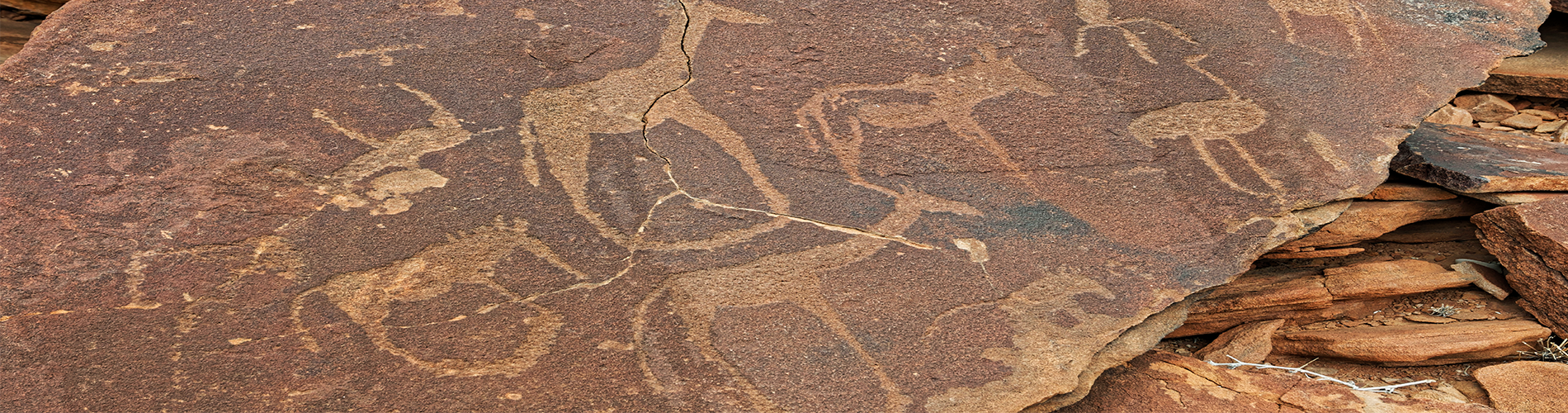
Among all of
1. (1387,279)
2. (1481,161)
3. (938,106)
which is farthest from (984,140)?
(1481,161)

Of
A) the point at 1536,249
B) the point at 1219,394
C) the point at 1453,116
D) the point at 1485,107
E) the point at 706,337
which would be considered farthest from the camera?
the point at 1485,107

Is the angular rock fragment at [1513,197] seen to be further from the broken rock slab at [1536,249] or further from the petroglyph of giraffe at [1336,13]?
the petroglyph of giraffe at [1336,13]

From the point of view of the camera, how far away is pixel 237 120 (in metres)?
1.65

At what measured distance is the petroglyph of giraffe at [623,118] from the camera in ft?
5.48

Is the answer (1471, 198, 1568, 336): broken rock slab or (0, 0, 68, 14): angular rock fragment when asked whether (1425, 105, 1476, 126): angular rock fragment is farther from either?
(0, 0, 68, 14): angular rock fragment

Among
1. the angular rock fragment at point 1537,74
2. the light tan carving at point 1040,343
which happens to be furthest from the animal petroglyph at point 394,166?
the angular rock fragment at point 1537,74

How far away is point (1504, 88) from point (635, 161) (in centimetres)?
282

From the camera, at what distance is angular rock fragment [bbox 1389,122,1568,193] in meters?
2.14

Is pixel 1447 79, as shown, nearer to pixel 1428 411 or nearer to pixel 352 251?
pixel 1428 411

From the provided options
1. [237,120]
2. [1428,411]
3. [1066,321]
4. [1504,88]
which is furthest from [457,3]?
[1504,88]

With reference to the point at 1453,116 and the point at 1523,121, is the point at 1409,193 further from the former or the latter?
the point at 1523,121

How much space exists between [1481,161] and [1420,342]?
0.48m

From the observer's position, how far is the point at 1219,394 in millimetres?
1770

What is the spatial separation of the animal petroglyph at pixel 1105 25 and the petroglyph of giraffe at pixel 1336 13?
24cm
